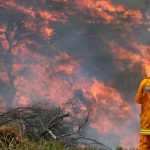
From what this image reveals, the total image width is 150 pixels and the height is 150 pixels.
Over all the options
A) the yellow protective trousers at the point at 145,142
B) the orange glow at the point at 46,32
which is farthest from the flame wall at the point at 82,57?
the yellow protective trousers at the point at 145,142

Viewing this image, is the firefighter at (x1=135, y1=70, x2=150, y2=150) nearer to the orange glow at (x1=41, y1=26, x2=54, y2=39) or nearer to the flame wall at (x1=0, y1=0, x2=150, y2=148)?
the flame wall at (x1=0, y1=0, x2=150, y2=148)

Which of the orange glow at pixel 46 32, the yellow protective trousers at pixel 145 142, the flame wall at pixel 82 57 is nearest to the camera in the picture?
the yellow protective trousers at pixel 145 142

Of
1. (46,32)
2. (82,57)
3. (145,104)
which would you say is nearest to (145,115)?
(145,104)

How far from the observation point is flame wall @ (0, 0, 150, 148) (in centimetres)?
1680

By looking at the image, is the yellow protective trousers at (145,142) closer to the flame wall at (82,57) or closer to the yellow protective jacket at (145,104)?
the yellow protective jacket at (145,104)

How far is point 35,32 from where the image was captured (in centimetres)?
1745

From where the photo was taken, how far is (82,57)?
17719 millimetres

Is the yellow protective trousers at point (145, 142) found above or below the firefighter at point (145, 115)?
below

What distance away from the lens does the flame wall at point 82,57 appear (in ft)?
55.1

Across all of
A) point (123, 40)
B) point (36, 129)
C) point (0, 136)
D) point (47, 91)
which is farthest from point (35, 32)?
point (0, 136)

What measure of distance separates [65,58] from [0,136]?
10939 mm

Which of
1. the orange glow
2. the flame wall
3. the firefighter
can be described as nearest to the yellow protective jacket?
the firefighter

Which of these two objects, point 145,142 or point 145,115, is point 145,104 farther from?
point 145,142

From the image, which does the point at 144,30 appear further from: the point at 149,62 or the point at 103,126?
the point at 103,126
